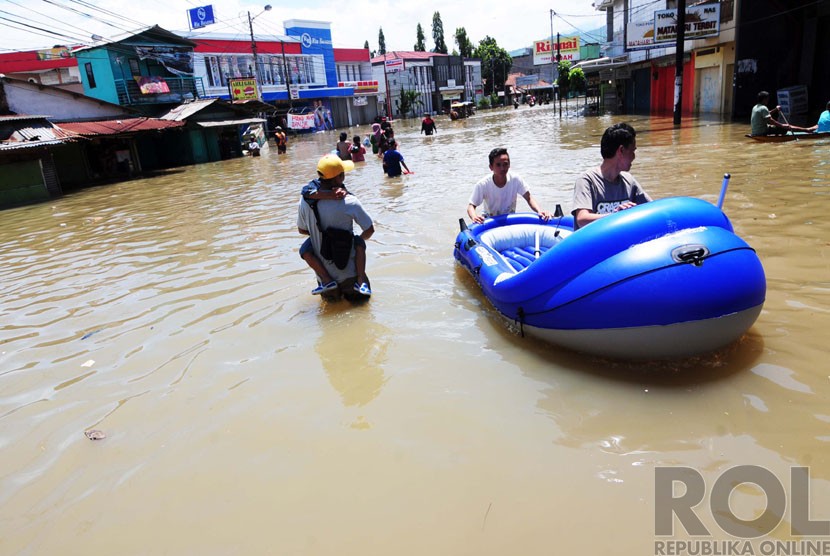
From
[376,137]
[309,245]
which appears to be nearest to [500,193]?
[309,245]

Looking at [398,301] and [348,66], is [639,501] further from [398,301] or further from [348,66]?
[348,66]

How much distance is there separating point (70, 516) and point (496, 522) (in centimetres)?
208

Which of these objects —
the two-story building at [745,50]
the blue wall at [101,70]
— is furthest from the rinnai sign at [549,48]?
the blue wall at [101,70]

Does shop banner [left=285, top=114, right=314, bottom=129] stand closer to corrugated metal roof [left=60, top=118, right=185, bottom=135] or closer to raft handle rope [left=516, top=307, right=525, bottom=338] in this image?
corrugated metal roof [left=60, top=118, right=185, bottom=135]

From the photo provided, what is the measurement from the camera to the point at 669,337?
324cm

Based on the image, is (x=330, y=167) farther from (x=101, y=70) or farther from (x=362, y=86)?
(x=362, y=86)

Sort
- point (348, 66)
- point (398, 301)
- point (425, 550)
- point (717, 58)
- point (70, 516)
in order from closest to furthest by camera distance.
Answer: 1. point (425, 550)
2. point (70, 516)
3. point (398, 301)
4. point (717, 58)
5. point (348, 66)

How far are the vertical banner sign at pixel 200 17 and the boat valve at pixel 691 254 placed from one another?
160 ft

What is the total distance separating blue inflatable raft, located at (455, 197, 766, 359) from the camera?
3162 mm

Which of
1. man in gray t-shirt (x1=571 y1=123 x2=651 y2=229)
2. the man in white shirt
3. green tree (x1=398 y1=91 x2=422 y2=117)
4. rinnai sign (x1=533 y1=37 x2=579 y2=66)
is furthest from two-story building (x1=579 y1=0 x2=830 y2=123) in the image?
green tree (x1=398 y1=91 x2=422 y2=117)

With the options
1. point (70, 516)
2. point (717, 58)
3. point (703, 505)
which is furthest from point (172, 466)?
point (717, 58)

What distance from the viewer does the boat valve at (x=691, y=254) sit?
3193mm

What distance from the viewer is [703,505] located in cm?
242

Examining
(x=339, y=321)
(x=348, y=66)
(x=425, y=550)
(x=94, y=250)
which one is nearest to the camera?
(x=425, y=550)
